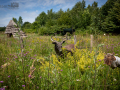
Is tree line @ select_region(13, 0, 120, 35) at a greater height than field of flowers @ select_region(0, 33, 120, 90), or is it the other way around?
tree line @ select_region(13, 0, 120, 35)

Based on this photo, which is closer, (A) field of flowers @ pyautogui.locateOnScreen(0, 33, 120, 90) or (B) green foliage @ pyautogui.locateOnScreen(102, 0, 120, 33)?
(A) field of flowers @ pyautogui.locateOnScreen(0, 33, 120, 90)

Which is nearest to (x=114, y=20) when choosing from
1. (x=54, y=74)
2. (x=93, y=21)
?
(x=93, y=21)

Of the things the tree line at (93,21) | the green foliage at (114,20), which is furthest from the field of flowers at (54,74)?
the green foliage at (114,20)

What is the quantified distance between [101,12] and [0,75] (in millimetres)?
22841

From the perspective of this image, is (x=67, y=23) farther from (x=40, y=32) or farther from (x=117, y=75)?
(x=117, y=75)

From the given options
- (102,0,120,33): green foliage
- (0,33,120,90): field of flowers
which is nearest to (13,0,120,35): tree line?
(102,0,120,33): green foliage

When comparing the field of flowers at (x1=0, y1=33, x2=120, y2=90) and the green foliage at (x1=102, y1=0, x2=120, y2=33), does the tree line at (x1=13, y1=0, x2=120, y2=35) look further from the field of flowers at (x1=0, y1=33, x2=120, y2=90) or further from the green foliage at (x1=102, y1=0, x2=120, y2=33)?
the field of flowers at (x1=0, y1=33, x2=120, y2=90)

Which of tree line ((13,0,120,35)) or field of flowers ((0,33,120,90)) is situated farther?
tree line ((13,0,120,35))

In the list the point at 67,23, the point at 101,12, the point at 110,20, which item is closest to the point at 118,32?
the point at 110,20

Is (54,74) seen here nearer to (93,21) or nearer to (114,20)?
(93,21)

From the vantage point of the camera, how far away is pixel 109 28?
17.1 metres

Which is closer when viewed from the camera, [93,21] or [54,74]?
[54,74]

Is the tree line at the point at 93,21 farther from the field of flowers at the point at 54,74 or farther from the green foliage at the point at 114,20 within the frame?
the field of flowers at the point at 54,74

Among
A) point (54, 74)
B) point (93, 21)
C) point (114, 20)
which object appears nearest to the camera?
point (54, 74)
